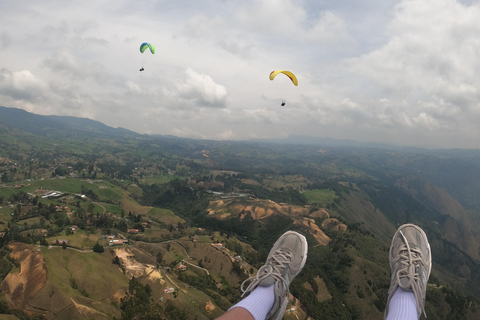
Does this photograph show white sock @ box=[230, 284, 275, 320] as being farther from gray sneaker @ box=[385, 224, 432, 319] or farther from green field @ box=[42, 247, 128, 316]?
green field @ box=[42, 247, 128, 316]

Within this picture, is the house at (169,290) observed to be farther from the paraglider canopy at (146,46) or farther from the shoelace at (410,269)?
the paraglider canopy at (146,46)

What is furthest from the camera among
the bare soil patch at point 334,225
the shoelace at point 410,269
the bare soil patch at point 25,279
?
the bare soil patch at point 334,225

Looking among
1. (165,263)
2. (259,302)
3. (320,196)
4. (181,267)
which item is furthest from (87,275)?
(320,196)

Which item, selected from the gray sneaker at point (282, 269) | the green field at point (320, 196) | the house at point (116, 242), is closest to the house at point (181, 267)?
the house at point (116, 242)

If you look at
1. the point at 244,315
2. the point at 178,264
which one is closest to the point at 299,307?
the point at 178,264

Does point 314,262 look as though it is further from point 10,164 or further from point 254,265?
point 10,164

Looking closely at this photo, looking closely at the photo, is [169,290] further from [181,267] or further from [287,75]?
[287,75]
